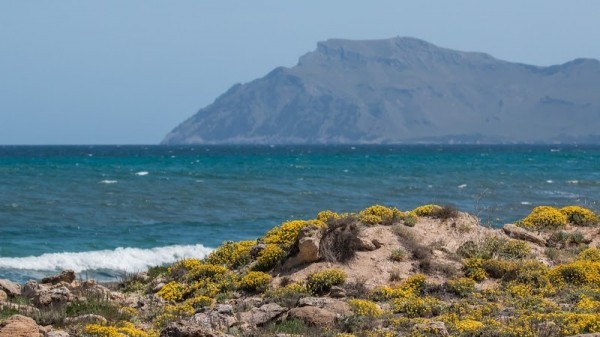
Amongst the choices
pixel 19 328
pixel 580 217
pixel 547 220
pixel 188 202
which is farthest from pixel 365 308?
pixel 188 202

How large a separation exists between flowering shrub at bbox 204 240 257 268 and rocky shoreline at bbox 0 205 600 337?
0.10 feet

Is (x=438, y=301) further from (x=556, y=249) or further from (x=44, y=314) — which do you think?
(x=44, y=314)

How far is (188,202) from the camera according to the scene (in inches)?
2037

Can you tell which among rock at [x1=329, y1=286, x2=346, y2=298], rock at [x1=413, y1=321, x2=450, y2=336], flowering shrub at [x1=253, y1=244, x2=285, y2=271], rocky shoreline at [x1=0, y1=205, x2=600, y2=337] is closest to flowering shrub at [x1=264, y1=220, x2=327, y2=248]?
rocky shoreline at [x1=0, y1=205, x2=600, y2=337]

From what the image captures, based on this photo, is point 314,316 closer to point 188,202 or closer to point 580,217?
point 580,217

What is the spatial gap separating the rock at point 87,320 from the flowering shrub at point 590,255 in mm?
10085

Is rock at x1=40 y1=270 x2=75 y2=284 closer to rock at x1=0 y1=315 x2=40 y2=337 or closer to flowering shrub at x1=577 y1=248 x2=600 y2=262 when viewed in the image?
rock at x1=0 y1=315 x2=40 y2=337

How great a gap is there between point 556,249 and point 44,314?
441 inches

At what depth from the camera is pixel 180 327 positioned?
46.2 ft

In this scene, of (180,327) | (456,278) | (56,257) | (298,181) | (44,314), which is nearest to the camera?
(180,327)

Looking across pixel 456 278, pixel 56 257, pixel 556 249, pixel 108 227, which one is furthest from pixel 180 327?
pixel 108 227

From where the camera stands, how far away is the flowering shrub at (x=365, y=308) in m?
16.1

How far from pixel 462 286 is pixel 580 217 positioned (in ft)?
22.4

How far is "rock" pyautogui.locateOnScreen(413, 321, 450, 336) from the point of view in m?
14.5
